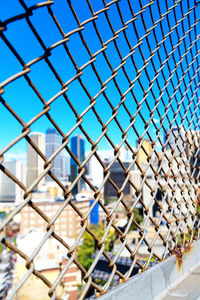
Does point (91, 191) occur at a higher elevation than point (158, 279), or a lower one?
lower

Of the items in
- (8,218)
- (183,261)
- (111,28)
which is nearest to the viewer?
(8,218)

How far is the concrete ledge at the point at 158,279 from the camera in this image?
2.34 feet

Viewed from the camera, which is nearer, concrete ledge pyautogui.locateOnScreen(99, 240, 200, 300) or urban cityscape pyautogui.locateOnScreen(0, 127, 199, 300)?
concrete ledge pyautogui.locateOnScreen(99, 240, 200, 300)

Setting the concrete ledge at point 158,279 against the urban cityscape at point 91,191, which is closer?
the concrete ledge at point 158,279

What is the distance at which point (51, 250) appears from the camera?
763 inches

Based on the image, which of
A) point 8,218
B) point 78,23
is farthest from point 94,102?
point 8,218

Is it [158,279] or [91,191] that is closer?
[158,279]

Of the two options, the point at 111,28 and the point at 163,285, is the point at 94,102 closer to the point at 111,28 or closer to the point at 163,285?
the point at 111,28

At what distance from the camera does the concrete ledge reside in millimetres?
713

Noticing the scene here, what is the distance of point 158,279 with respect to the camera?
0.89 meters

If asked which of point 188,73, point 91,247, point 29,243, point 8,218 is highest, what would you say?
point 8,218

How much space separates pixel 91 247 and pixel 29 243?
4.97m

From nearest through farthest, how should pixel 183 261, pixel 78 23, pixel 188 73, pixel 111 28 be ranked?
pixel 78 23 → pixel 111 28 → pixel 183 261 → pixel 188 73

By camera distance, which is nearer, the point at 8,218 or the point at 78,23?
the point at 8,218
